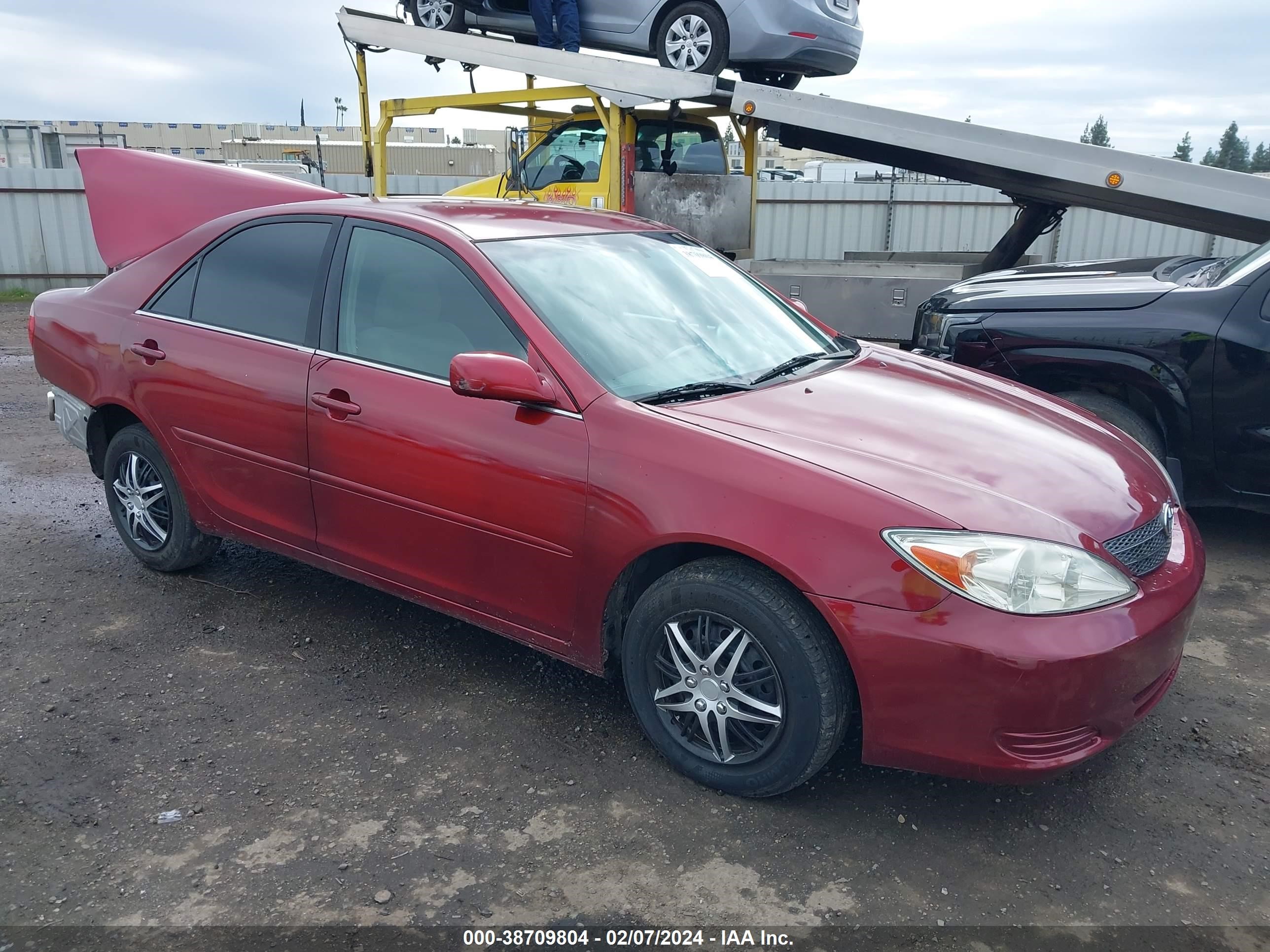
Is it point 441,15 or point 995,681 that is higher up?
point 441,15

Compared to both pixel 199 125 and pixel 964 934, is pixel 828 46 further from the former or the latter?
pixel 199 125

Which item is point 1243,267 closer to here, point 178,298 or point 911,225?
point 178,298

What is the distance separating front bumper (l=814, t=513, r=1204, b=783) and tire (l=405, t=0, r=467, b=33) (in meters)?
8.69

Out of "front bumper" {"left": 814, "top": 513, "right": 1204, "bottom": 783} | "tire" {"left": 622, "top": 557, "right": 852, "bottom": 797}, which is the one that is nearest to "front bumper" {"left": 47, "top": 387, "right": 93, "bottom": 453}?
"tire" {"left": 622, "top": 557, "right": 852, "bottom": 797}

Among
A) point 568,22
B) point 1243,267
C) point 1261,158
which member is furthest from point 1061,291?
point 1261,158

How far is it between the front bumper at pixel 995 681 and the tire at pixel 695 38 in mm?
7313

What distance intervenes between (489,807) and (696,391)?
1.41 metres

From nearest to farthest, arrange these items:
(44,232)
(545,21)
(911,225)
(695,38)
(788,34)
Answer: (788,34), (695,38), (545,21), (44,232), (911,225)

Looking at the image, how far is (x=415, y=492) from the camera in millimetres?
3342

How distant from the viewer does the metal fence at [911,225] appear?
14672 mm

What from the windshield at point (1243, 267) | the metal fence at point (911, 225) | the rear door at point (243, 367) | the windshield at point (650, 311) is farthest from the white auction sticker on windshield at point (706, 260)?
the metal fence at point (911, 225)

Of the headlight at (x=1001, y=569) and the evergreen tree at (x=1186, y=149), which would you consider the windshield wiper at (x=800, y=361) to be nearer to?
the headlight at (x=1001, y=569)

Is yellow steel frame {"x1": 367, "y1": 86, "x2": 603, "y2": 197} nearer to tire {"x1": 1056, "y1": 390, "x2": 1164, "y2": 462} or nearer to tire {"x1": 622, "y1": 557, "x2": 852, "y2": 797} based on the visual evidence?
tire {"x1": 1056, "y1": 390, "x2": 1164, "y2": 462}

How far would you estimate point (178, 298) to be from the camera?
4164mm
